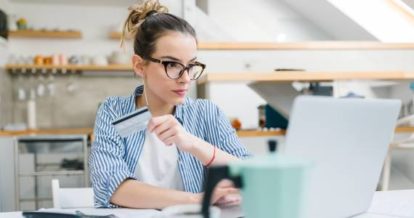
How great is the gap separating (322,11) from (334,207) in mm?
3740

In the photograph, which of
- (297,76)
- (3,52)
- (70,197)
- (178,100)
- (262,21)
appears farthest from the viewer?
(262,21)

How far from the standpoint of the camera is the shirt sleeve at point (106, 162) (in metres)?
1.10

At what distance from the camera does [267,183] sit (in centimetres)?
47

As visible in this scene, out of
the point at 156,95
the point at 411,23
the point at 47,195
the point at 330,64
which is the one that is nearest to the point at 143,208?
the point at 156,95

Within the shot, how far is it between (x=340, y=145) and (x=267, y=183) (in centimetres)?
28

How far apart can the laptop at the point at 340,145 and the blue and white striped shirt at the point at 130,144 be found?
0.48 metres

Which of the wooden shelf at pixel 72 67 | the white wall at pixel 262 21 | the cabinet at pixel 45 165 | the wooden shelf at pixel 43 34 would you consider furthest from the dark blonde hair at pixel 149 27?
the white wall at pixel 262 21

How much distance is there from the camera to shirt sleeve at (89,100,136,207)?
1.10 m

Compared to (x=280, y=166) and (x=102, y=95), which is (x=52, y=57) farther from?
(x=280, y=166)

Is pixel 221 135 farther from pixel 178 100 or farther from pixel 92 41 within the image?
pixel 92 41

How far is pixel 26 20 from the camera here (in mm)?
4035

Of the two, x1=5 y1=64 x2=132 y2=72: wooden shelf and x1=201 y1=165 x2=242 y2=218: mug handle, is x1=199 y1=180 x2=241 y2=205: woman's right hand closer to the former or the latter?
x1=201 y1=165 x2=242 y2=218: mug handle

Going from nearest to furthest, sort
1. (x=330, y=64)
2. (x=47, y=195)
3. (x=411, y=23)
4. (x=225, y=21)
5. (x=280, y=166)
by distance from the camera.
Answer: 1. (x=280, y=166)
2. (x=330, y=64)
3. (x=47, y=195)
4. (x=411, y=23)
5. (x=225, y=21)

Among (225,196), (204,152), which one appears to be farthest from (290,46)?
(225,196)
